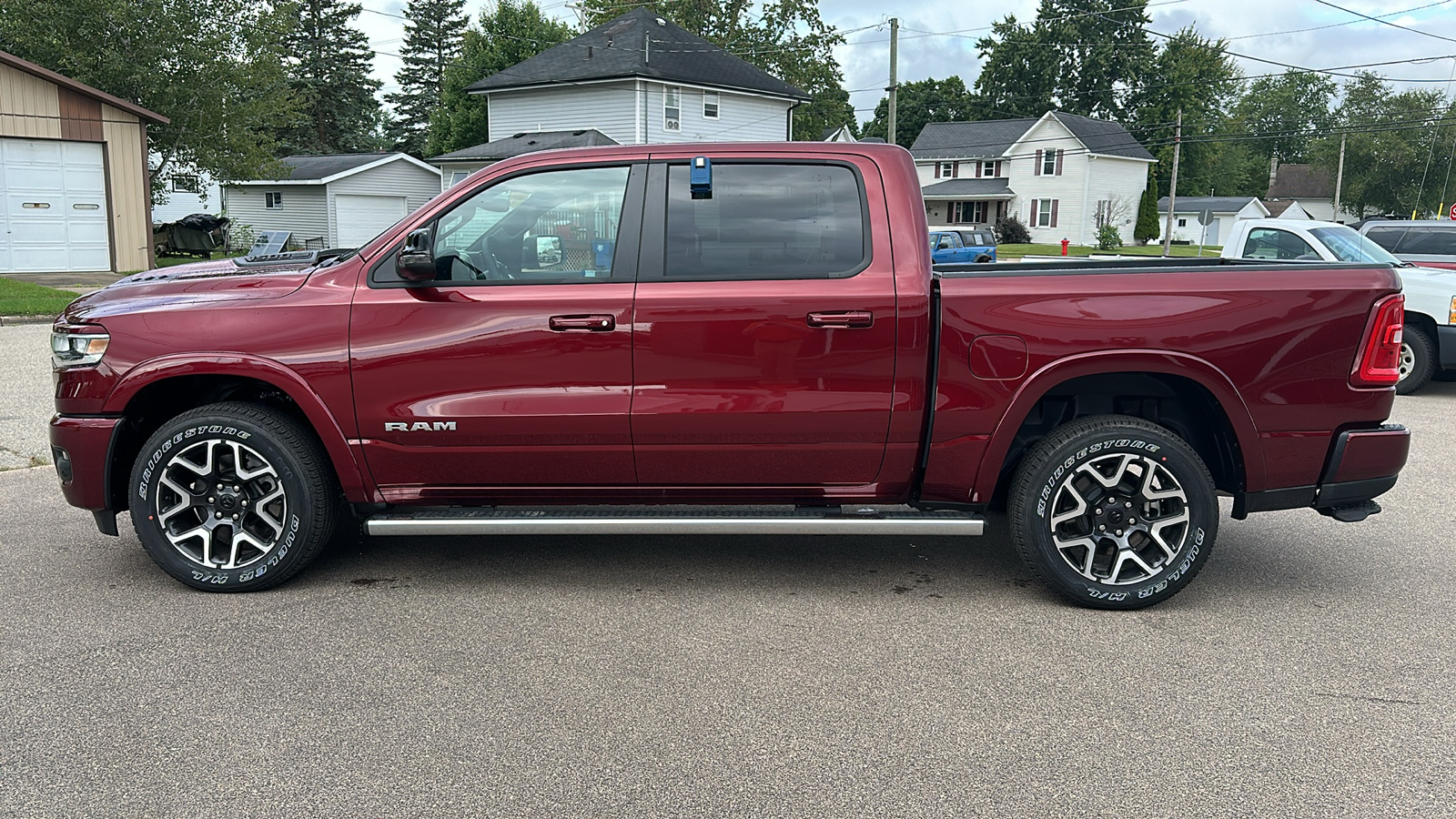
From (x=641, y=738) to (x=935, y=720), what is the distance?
95 centimetres

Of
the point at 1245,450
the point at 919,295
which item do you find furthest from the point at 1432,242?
the point at 919,295

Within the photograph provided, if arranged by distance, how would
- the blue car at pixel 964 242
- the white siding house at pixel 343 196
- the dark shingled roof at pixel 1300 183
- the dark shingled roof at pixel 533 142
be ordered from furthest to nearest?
the dark shingled roof at pixel 1300 183 → the white siding house at pixel 343 196 → the dark shingled roof at pixel 533 142 → the blue car at pixel 964 242

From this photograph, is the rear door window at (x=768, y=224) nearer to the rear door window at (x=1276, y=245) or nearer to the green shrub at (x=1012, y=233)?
the rear door window at (x=1276, y=245)

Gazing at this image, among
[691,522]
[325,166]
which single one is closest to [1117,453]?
[691,522]

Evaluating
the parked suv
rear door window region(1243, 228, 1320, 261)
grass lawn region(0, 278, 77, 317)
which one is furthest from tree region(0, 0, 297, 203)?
the parked suv

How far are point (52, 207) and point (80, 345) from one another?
2326 cm

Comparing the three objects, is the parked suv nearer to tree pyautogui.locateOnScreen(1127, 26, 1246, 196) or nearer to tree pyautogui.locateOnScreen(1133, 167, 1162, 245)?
tree pyautogui.locateOnScreen(1133, 167, 1162, 245)

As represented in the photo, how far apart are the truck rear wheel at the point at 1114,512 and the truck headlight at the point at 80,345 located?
387 cm

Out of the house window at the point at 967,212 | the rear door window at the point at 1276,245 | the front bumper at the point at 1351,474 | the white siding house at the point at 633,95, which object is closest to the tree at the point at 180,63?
the white siding house at the point at 633,95

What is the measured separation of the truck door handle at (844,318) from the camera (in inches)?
177

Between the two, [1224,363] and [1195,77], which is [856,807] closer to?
[1224,363]

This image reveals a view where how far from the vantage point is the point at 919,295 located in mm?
4504

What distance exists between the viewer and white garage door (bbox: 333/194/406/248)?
139 feet

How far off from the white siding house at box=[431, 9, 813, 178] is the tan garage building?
13.0m
